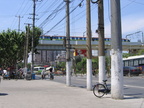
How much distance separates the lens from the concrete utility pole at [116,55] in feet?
39.0

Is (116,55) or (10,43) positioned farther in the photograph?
(10,43)

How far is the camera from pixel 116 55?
39.9 feet

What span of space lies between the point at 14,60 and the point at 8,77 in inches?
267

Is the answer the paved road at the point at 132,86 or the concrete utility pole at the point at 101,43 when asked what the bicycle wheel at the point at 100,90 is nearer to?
the paved road at the point at 132,86

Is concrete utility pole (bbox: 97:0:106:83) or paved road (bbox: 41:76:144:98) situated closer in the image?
paved road (bbox: 41:76:144:98)

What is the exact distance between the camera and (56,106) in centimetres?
988

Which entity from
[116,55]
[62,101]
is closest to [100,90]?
[116,55]

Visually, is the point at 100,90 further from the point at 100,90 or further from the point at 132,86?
the point at 132,86

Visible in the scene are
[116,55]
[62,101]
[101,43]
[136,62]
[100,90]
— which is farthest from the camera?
[136,62]

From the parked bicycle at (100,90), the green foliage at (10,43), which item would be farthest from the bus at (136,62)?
the parked bicycle at (100,90)

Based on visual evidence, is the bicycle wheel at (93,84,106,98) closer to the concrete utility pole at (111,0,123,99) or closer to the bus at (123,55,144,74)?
the concrete utility pole at (111,0,123,99)

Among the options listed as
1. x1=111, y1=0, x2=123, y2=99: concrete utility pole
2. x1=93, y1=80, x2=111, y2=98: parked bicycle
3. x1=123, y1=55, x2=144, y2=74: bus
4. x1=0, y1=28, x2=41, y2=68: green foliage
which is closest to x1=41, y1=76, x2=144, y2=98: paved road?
x1=93, y1=80, x2=111, y2=98: parked bicycle

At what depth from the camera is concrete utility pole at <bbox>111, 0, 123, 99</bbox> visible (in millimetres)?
11883

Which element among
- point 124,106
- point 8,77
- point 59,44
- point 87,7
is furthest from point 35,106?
point 59,44
